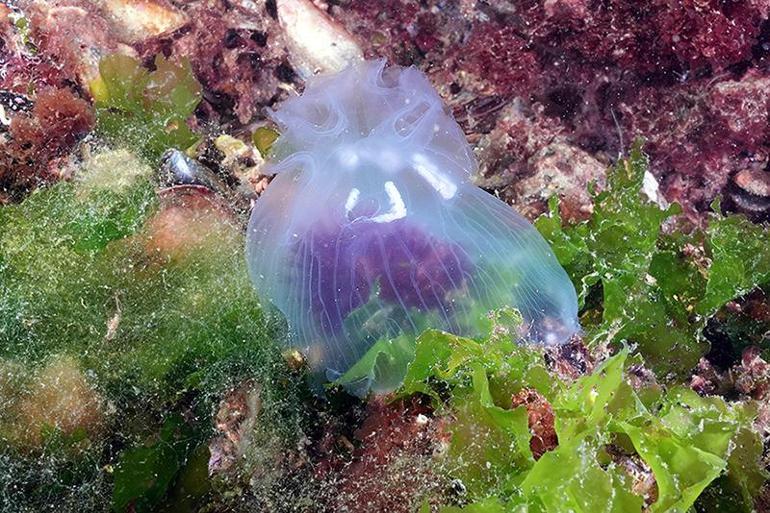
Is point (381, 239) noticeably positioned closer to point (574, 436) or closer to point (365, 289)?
point (365, 289)

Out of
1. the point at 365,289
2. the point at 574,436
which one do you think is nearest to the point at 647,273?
the point at 574,436

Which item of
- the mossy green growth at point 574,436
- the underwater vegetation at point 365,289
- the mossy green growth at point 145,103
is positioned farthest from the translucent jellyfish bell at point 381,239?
the mossy green growth at point 145,103

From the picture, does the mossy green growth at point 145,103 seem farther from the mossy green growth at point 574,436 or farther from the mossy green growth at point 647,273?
the mossy green growth at point 647,273

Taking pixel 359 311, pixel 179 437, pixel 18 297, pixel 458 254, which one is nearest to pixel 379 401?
pixel 359 311

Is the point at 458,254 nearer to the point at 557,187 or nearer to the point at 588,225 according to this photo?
the point at 588,225

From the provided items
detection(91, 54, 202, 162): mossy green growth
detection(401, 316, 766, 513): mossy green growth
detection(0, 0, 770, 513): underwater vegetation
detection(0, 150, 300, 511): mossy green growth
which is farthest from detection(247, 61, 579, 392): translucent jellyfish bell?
detection(91, 54, 202, 162): mossy green growth
